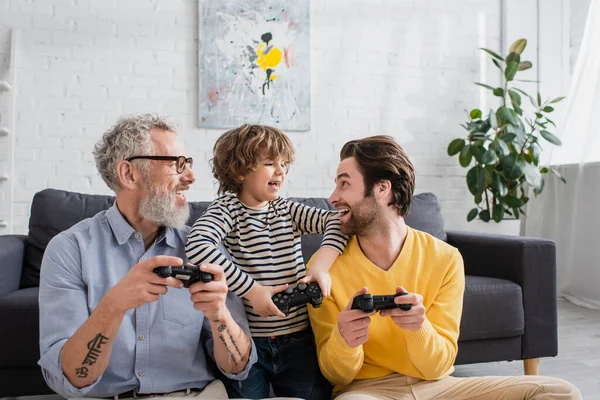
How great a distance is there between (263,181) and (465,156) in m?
2.91

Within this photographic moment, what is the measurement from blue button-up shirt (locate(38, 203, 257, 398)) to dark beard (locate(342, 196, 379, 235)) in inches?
15.7

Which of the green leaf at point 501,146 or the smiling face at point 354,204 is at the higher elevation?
the green leaf at point 501,146

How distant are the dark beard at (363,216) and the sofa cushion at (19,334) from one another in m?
1.23

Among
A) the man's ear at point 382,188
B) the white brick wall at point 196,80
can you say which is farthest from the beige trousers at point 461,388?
the white brick wall at point 196,80

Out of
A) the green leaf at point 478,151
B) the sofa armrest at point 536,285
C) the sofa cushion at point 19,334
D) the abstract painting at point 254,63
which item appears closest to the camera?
the sofa cushion at point 19,334

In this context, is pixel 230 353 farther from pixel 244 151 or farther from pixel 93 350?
pixel 244 151

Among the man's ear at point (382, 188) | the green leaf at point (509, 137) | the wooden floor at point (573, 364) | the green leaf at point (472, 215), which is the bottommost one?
the wooden floor at point (573, 364)

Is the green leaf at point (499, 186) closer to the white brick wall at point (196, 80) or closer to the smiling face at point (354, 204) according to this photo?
the white brick wall at point (196, 80)

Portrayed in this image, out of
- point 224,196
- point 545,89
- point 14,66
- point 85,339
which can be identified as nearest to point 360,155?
point 224,196

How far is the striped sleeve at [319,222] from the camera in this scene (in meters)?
1.64

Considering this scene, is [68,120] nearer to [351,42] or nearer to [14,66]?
[14,66]

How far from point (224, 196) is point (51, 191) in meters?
1.27

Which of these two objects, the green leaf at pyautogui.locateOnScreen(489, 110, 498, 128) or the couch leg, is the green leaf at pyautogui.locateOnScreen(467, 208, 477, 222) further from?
the couch leg

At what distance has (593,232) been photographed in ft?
13.8
